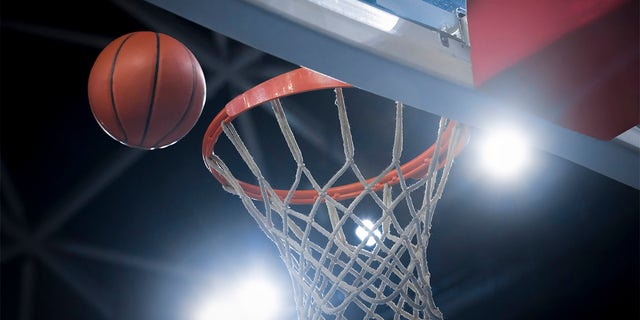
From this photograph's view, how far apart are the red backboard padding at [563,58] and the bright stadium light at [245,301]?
2.82 meters

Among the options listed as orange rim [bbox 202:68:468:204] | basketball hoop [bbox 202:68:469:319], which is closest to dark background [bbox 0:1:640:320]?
orange rim [bbox 202:68:468:204]

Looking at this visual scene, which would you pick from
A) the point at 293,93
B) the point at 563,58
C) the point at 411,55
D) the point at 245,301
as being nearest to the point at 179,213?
the point at 245,301

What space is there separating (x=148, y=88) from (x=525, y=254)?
2.76 metres

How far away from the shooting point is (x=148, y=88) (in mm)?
1201

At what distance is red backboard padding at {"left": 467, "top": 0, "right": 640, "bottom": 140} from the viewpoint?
2.28ft

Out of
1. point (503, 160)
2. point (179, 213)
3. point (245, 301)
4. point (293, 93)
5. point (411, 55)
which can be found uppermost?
point (503, 160)

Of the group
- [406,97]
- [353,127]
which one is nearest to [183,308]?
[353,127]

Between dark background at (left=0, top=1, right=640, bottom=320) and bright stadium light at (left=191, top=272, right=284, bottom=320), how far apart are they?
7cm

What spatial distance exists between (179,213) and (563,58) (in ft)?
8.83

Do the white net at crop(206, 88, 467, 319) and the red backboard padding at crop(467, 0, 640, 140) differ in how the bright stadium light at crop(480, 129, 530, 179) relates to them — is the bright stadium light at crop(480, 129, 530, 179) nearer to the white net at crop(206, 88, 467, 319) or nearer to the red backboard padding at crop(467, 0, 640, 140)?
the white net at crop(206, 88, 467, 319)

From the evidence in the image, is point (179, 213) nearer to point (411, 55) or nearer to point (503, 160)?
point (503, 160)

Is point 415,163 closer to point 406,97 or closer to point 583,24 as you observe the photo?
point 406,97

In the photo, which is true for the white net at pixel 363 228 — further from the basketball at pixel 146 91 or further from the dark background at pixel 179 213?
the dark background at pixel 179 213

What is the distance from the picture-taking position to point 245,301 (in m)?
3.50
